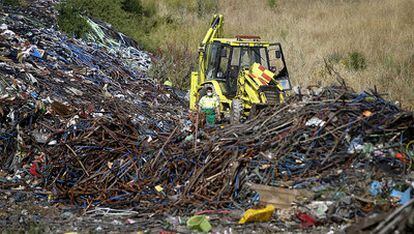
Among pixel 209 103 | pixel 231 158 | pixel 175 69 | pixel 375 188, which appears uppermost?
pixel 375 188

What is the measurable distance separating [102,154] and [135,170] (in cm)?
67

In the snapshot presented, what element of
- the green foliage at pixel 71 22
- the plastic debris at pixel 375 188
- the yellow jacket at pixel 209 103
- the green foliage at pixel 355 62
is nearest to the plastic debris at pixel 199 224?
the plastic debris at pixel 375 188

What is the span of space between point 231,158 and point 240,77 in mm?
3560

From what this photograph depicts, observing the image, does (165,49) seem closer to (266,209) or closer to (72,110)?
(72,110)

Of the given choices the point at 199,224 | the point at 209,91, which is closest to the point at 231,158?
the point at 199,224

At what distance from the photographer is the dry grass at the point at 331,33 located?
1631 cm

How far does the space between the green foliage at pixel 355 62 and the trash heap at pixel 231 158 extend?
26.4 ft

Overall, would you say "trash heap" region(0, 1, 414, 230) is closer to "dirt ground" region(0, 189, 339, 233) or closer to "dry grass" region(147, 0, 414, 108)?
"dirt ground" region(0, 189, 339, 233)

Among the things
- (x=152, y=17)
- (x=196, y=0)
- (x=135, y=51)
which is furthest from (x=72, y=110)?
(x=196, y=0)

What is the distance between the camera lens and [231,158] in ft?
28.4

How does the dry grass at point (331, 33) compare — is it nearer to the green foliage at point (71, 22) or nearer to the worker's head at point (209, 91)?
the green foliage at point (71, 22)

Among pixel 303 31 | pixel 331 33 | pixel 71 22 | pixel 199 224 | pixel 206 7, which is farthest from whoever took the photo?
pixel 206 7

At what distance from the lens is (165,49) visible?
21.1 m

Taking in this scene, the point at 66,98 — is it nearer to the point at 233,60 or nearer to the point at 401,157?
the point at 233,60
